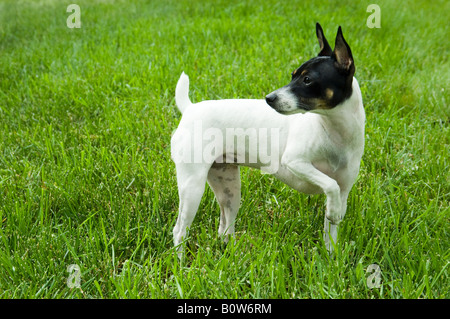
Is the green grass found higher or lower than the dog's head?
lower

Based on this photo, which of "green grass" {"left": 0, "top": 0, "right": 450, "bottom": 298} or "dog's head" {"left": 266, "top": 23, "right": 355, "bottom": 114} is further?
"green grass" {"left": 0, "top": 0, "right": 450, "bottom": 298}

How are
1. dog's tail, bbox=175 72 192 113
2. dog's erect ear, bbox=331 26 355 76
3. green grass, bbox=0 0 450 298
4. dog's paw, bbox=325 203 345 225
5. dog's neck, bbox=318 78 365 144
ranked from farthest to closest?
dog's tail, bbox=175 72 192 113, green grass, bbox=0 0 450 298, dog's paw, bbox=325 203 345 225, dog's neck, bbox=318 78 365 144, dog's erect ear, bbox=331 26 355 76

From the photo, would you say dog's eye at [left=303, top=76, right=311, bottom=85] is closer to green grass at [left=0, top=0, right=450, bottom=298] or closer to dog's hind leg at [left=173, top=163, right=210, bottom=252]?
dog's hind leg at [left=173, top=163, right=210, bottom=252]

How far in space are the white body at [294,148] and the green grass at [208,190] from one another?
0.92ft

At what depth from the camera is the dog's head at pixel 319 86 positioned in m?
2.27

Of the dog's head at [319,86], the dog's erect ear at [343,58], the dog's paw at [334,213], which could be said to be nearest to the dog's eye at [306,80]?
the dog's head at [319,86]

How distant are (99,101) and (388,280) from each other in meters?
3.19

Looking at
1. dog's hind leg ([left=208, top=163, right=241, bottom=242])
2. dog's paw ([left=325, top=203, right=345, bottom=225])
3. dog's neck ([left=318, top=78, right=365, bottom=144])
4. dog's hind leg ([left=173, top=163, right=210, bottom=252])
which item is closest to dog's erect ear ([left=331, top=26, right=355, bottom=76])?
dog's neck ([left=318, top=78, right=365, bottom=144])

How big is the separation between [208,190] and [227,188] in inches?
16.4

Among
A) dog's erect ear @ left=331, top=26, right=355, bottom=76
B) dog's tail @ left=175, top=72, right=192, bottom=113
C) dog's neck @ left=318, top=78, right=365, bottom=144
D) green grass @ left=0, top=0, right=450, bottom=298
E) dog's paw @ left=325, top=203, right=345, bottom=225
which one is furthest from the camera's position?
dog's tail @ left=175, top=72, right=192, bottom=113

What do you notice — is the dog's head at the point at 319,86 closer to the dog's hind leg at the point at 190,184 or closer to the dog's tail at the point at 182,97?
the dog's hind leg at the point at 190,184

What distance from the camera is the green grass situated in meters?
2.58

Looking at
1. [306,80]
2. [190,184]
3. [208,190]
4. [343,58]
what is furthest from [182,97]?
[343,58]

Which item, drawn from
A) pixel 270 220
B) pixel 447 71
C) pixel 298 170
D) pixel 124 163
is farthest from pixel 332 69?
pixel 447 71
